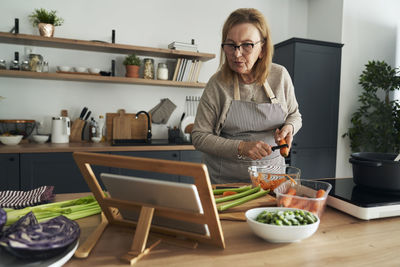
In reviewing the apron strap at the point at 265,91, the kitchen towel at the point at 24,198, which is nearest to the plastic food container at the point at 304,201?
the apron strap at the point at 265,91

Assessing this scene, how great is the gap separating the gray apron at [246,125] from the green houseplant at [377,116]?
7.76 ft

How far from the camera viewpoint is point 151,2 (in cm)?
377

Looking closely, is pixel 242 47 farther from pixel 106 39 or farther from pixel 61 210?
pixel 106 39

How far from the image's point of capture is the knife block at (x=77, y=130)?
11.3 feet

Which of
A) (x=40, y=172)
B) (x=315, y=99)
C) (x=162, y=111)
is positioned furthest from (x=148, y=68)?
(x=315, y=99)

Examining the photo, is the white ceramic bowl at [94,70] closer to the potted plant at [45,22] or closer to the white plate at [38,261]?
the potted plant at [45,22]

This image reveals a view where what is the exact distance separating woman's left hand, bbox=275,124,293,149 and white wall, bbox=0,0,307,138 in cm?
236

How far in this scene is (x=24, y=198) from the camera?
3.99 feet

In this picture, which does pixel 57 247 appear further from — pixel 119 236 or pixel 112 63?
pixel 112 63

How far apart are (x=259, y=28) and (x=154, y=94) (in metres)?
2.29

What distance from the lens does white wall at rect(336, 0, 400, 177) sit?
12.9ft

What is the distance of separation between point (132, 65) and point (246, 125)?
2.08 metres

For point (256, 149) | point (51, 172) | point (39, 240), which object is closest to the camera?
point (39, 240)

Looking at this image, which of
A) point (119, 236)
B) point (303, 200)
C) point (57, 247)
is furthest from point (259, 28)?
point (57, 247)
